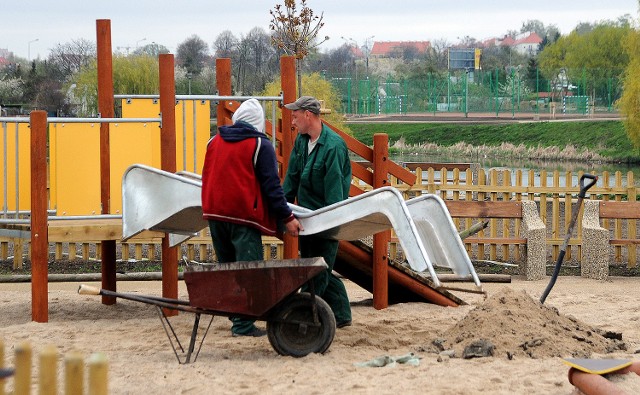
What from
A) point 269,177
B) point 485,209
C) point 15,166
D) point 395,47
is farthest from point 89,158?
point 395,47

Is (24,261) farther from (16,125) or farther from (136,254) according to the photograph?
(16,125)

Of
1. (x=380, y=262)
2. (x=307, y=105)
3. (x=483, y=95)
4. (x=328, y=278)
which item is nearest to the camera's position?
(x=307, y=105)

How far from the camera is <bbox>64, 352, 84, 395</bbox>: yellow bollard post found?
10.6 feet

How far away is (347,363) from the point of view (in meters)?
6.73

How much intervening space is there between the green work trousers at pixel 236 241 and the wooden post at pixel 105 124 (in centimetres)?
198

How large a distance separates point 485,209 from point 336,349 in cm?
613

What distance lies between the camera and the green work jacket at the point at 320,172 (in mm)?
7906

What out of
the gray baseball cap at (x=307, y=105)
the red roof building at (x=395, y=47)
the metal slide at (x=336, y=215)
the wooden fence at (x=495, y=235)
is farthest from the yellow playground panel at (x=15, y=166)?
the red roof building at (x=395, y=47)

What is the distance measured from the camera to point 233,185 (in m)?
7.09

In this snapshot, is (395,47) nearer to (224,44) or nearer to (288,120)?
(224,44)

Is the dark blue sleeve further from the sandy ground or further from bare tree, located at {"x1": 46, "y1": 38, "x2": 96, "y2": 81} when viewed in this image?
bare tree, located at {"x1": 46, "y1": 38, "x2": 96, "y2": 81}

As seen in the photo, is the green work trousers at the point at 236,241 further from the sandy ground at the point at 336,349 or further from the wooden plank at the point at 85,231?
the wooden plank at the point at 85,231

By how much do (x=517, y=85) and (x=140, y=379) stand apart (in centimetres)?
6552

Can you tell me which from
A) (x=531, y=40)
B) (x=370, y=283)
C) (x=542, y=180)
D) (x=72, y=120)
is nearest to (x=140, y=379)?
(x=72, y=120)
